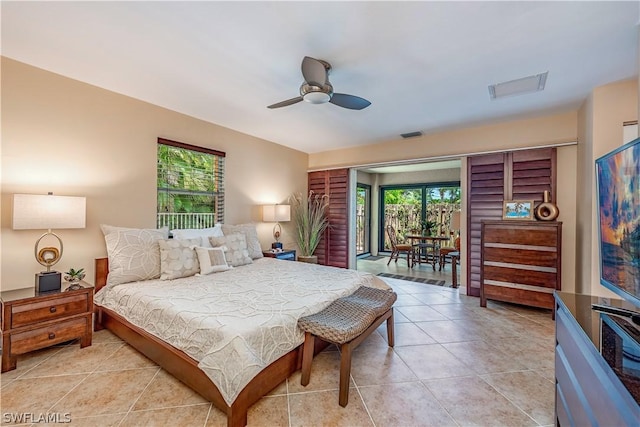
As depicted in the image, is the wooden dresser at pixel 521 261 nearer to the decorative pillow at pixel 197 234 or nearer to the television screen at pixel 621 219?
the television screen at pixel 621 219

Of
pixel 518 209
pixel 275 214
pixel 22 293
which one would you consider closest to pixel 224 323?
pixel 22 293

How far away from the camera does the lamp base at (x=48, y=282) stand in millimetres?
2266

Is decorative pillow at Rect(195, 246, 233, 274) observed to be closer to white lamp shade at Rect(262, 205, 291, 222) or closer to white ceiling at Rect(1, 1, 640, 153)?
white lamp shade at Rect(262, 205, 291, 222)

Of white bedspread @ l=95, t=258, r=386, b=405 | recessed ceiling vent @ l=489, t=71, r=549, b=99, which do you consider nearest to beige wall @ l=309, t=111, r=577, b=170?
recessed ceiling vent @ l=489, t=71, r=549, b=99

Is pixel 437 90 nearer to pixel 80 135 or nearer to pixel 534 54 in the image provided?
pixel 534 54

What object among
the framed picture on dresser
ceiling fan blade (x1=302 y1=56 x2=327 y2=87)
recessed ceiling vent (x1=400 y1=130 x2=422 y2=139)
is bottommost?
the framed picture on dresser

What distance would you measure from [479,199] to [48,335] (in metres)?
5.07

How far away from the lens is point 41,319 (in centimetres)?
217

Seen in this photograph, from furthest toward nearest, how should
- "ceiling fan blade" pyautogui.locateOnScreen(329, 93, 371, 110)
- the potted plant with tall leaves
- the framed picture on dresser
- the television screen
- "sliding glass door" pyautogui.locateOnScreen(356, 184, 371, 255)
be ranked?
"sliding glass door" pyautogui.locateOnScreen(356, 184, 371, 255), the potted plant with tall leaves, the framed picture on dresser, "ceiling fan blade" pyautogui.locateOnScreen(329, 93, 371, 110), the television screen

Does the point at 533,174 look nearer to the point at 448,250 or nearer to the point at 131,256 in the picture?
the point at 448,250

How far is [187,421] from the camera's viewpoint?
5.20ft

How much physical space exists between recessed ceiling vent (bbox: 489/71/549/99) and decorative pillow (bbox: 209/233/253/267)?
129 inches

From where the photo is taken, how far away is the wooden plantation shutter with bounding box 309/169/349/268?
210 inches

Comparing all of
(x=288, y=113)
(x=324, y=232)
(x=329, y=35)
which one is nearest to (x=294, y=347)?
(x=329, y=35)
